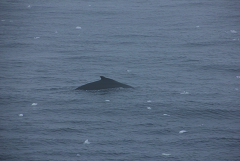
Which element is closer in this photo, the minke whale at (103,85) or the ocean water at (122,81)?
the ocean water at (122,81)

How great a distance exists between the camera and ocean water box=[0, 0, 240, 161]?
41.0 metres

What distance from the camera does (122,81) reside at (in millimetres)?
59969

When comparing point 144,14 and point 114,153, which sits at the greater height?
point 144,14

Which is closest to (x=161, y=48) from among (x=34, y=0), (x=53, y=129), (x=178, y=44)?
(x=178, y=44)

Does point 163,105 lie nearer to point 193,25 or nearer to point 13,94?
point 13,94

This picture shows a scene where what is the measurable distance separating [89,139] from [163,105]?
13128mm

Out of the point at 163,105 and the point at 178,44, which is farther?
the point at 178,44

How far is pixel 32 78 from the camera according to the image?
2426 inches

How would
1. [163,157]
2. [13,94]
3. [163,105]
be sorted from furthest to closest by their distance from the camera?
[13,94] < [163,105] < [163,157]

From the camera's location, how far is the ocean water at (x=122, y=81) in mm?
40969

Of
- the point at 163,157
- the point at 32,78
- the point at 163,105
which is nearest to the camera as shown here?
the point at 163,157

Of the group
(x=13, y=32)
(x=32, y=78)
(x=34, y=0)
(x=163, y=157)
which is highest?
(x=34, y=0)

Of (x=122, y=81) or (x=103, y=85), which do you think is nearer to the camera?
(x=103, y=85)

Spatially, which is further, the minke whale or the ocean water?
the minke whale
